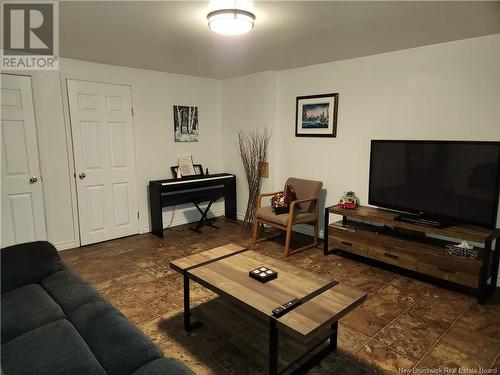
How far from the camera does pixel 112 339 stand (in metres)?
1.49

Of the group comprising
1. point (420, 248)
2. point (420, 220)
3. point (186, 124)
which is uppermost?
point (186, 124)

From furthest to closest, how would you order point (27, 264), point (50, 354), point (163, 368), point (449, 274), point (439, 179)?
point (439, 179), point (449, 274), point (27, 264), point (50, 354), point (163, 368)

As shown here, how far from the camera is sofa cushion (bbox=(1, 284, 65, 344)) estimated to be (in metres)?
1.62

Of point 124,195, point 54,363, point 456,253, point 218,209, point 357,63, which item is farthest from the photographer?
point 218,209

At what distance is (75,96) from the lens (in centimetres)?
382

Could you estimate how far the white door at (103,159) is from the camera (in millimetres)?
3916

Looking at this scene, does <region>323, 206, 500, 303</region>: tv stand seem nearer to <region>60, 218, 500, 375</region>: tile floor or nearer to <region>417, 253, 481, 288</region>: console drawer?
<region>417, 253, 481, 288</region>: console drawer

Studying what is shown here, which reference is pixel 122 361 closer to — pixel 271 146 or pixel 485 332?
pixel 485 332

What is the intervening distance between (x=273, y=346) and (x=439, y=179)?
2276 mm

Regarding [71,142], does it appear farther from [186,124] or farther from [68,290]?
[68,290]

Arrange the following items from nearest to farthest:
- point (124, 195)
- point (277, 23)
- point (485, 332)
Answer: point (485, 332) → point (277, 23) → point (124, 195)

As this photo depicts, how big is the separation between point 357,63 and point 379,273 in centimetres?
239

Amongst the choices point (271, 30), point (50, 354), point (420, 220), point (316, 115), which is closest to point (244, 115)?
point (316, 115)

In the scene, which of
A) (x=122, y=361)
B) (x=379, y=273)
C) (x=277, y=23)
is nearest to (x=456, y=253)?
(x=379, y=273)
